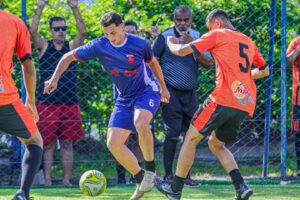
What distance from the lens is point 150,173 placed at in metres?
7.64

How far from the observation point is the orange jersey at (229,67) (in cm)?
706

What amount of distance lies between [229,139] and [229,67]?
63 centimetres

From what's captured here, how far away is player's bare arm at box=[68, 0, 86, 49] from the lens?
883cm

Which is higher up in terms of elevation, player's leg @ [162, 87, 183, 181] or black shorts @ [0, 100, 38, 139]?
black shorts @ [0, 100, 38, 139]

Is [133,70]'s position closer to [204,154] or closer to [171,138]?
[171,138]

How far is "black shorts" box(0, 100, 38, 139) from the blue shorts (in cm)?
127

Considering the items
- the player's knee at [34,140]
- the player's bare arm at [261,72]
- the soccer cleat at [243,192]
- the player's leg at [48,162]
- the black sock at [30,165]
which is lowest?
the player's leg at [48,162]

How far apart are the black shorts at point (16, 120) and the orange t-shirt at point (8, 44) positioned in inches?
2.1

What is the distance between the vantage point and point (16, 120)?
639 centimetres

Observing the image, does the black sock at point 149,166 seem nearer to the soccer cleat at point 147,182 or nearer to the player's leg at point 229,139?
the soccer cleat at point 147,182

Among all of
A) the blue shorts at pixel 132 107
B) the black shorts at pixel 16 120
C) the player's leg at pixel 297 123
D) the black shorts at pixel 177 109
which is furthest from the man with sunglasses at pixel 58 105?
the black shorts at pixel 16 120

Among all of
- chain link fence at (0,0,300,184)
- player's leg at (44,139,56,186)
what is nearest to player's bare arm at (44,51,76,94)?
player's leg at (44,139,56,186)

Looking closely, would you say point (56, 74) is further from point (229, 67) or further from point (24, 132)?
point (229, 67)

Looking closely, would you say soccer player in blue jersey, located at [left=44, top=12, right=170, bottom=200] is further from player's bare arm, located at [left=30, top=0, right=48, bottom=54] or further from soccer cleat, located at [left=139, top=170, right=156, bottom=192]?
player's bare arm, located at [left=30, top=0, right=48, bottom=54]
